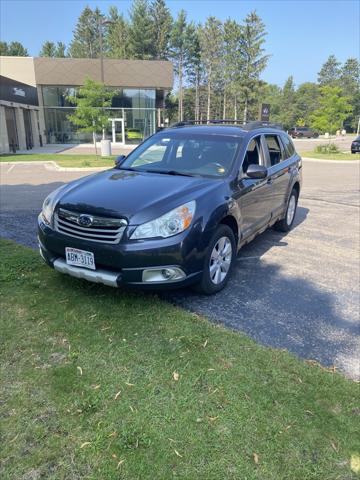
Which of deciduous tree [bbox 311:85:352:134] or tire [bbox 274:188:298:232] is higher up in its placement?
deciduous tree [bbox 311:85:352:134]

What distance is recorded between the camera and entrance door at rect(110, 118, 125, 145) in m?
35.5

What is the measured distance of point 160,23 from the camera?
6456cm

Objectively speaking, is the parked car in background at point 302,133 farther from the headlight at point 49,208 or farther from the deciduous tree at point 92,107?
the headlight at point 49,208

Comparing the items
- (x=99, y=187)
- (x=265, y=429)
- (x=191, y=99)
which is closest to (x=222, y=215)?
(x=99, y=187)

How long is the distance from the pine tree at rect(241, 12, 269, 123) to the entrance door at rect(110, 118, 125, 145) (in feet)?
105

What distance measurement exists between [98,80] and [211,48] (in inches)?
1610

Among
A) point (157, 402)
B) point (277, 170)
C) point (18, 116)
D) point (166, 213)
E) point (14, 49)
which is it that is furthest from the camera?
point (14, 49)

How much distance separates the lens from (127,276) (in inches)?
137

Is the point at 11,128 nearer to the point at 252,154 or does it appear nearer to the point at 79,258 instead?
the point at 252,154

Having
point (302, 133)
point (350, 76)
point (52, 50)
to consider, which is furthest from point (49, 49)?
point (350, 76)

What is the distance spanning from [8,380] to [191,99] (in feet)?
267

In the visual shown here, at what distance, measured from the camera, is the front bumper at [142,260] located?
3445 mm

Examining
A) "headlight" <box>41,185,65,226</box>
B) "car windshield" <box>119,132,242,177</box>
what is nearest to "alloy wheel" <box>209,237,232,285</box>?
"car windshield" <box>119,132,242,177</box>

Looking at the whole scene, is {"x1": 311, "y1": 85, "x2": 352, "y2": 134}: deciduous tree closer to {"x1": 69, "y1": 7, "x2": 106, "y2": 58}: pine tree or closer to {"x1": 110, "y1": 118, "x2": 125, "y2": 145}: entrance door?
{"x1": 110, "y1": 118, "x2": 125, "y2": 145}: entrance door
